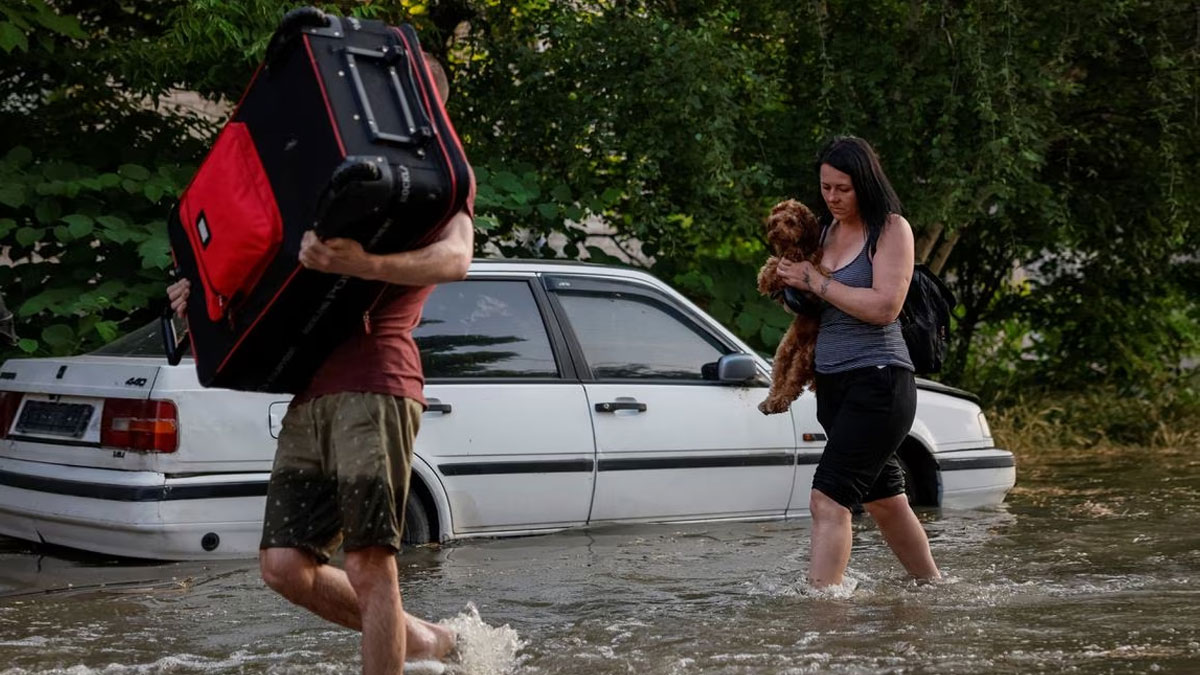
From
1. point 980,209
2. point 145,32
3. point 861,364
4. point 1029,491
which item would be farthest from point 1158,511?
point 145,32

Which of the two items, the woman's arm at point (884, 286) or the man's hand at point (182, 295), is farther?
the woman's arm at point (884, 286)

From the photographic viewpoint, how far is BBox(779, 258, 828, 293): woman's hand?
5.57 m

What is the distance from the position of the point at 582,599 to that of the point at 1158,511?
159 inches

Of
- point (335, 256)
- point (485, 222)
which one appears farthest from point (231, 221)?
point (485, 222)

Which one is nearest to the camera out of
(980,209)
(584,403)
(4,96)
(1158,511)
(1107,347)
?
(584,403)

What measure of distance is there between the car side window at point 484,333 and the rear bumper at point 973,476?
2.23 meters

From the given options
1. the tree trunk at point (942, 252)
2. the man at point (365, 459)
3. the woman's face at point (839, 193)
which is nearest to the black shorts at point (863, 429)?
the woman's face at point (839, 193)

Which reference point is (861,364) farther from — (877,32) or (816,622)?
(877,32)

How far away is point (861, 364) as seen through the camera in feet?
18.1

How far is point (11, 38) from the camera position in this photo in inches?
332

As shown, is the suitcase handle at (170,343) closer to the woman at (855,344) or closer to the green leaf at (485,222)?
the woman at (855,344)

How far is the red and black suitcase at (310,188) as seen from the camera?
12.3 feet

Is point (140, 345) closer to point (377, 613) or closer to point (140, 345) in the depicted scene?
point (140, 345)

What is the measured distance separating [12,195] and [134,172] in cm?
66
